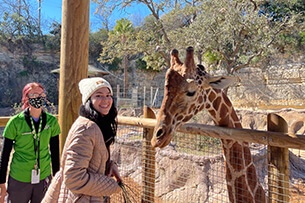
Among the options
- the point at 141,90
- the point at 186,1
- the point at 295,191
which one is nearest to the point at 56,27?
the point at 141,90

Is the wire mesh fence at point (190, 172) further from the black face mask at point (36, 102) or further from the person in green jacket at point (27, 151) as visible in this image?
the black face mask at point (36, 102)

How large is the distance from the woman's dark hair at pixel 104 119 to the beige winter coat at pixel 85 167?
1.7 inches

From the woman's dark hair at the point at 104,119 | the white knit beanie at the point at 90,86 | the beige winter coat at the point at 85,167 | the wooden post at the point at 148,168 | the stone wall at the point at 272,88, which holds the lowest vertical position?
the wooden post at the point at 148,168

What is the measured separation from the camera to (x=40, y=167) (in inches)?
75.0

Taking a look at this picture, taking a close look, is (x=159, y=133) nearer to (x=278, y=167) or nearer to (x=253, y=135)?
(x=253, y=135)

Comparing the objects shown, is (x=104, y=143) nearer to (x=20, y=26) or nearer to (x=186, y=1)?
(x=186, y=1)

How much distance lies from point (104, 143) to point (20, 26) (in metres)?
19.8

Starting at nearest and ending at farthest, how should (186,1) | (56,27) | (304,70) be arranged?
(186,1) → (304,70) → (56,27)

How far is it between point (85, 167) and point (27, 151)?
0.93m

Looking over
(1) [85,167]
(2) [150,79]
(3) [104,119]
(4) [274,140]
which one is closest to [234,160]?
(4) [274,140]

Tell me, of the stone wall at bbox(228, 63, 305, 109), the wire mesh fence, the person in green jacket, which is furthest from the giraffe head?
the stone wall at bbox(228, 63, 305, 109)

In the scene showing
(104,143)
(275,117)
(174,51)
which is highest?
(174,51)

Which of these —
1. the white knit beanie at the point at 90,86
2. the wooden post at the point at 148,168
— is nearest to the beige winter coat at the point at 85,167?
the white knit beanie at the point at 90,86

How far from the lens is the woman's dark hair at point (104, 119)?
50.5 inches
